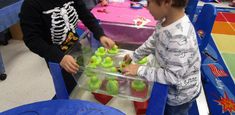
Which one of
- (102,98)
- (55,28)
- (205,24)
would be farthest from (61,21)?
(205,24)

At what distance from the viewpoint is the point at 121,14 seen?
57.9 inches

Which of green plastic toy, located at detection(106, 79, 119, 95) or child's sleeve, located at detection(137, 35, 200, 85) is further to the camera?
green plastic toy, located at detection(106, 79, 119, 95)

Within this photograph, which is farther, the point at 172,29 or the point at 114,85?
the point at 114,85

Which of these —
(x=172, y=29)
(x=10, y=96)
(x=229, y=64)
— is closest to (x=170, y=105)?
(x=172, y=29)

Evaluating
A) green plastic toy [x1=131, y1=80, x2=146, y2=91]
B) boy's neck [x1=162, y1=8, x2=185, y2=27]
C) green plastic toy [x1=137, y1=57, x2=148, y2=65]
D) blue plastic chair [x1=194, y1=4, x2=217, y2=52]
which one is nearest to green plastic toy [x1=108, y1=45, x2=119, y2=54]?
green plastic toy [x1=137, y1=57, x2=148, y2=65]

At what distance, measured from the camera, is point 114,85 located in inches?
34.4

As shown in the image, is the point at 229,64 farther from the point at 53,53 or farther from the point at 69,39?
the point at 53,53

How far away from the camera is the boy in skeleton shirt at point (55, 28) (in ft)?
2.81

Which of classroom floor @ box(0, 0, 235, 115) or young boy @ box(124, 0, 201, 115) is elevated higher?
young boy @ box(124, 0, 201, 115)

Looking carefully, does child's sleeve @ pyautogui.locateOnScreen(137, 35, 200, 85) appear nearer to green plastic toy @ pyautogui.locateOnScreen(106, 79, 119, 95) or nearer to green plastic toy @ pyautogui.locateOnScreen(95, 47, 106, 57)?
green plastic toy @ pyautogui.locateOnScreen(106, 79, 119, 95)

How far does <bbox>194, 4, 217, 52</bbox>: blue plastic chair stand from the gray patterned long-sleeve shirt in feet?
1.53

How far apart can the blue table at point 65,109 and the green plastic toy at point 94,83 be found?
15cm

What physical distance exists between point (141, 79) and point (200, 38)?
65 centimetres

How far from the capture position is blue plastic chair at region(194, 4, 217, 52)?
3.94 feet
